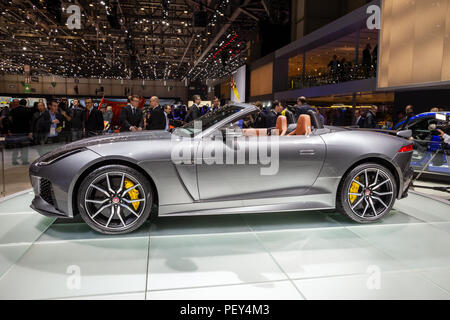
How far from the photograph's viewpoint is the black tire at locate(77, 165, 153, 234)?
10.5 ft

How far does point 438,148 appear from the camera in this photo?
5992mm

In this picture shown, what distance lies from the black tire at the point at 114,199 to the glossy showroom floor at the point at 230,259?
139mm

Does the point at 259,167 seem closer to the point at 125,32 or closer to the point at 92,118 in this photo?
the point at 92,118

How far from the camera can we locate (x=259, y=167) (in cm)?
345

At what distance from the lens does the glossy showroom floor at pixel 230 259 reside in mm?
2416

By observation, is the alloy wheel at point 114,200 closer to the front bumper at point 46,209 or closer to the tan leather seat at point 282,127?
the front bumper at point 46,209

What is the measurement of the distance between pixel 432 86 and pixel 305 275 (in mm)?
8791

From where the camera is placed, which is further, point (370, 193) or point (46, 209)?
point (370, 193)

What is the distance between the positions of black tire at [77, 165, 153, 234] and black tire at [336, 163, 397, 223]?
83.5 inches

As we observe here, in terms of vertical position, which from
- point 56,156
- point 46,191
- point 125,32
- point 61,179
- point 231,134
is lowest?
point 46,191

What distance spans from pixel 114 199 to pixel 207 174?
3.05ft

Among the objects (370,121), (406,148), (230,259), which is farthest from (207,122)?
(370,121)

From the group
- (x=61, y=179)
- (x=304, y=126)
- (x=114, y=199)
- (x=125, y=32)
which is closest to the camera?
(x=61, y=179)
